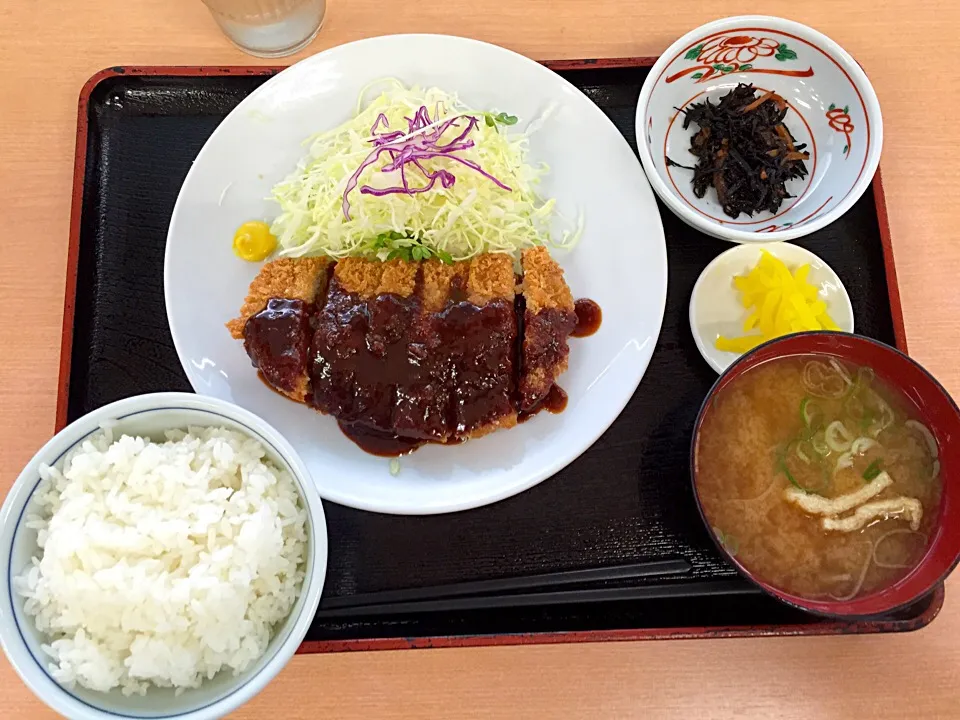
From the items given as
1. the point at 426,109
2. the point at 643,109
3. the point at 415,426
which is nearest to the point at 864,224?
the point at 643,109

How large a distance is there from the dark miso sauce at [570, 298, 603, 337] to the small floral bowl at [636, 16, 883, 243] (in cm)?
40

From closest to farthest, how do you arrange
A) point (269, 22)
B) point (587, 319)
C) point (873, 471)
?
point (873, 471) → point (587, 319) → point (269, 22)

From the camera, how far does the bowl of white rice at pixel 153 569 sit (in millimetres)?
1436

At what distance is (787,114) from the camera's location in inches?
86.7

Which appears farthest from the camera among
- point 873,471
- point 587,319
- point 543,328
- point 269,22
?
point 269,22

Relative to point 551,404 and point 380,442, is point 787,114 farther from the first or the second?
point 380,442

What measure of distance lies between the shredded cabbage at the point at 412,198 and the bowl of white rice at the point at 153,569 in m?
0.72

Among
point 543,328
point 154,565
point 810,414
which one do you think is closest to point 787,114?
point 810,414

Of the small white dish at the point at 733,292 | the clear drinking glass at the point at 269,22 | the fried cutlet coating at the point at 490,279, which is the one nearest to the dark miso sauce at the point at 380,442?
the fried cutlet coating at the point at 490,279

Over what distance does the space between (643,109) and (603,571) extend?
4.68 feet

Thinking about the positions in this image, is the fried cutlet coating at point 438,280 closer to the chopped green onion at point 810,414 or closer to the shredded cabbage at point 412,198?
the shredded cabbage at point 412,198

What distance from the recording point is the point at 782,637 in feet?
6.32

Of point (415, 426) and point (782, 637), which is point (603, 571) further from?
point (415, 426)

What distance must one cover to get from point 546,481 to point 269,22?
1.78 metres
